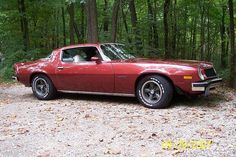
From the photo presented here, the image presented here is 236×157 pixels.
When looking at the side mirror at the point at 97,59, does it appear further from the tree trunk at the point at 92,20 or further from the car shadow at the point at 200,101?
the tree trunk at the point at 92,20

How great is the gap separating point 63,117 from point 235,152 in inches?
151

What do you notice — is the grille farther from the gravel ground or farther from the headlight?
the gravel ground

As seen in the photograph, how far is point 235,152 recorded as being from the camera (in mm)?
5152

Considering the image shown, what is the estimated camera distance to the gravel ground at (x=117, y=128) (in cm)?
551

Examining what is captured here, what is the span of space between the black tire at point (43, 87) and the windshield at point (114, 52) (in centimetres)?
179

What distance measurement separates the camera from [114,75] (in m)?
8.64

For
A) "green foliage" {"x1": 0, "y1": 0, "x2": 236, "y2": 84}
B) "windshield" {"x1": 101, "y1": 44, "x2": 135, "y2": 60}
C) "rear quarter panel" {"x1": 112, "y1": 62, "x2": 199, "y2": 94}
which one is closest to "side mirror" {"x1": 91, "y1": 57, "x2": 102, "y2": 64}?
"windshield" {"x1": 101, "y1": 44, "x2": 135, "y2": 60}

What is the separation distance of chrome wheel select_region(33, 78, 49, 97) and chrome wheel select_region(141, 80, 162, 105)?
9.64 ft

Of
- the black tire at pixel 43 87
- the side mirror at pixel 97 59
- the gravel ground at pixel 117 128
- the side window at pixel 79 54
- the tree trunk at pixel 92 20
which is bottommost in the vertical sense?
the gravel ground at pixel 117 128

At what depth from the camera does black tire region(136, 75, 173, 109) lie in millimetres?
8016

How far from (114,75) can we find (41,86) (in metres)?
2.44

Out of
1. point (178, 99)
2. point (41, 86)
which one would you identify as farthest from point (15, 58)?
point (178, 99)

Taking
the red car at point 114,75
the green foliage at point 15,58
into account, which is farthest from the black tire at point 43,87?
the green foliage at point 15,58

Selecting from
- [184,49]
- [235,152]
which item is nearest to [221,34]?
[184,49]
